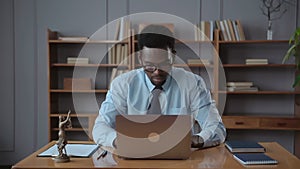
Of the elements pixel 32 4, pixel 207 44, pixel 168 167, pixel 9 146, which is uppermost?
pixel 32 4

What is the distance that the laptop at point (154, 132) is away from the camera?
1533mm

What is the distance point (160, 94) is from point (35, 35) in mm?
2682

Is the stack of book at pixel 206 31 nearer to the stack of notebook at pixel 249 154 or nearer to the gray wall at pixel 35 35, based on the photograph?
the gray wall at pixel 35 35

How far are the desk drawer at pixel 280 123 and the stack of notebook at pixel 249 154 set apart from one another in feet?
6.67

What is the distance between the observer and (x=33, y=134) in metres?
4.34

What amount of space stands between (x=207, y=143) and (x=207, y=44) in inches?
94.8

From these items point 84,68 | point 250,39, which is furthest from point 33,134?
point 250,39

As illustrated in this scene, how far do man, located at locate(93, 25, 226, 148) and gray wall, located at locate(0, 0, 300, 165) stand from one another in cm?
216

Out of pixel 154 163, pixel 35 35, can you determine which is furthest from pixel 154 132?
pixel 35 35

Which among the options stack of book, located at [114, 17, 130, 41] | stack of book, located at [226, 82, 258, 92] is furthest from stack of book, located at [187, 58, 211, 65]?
stack of book, located at [114, 17, 130, 41]

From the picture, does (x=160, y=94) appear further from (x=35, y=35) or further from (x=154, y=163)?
(x=35, y=35)

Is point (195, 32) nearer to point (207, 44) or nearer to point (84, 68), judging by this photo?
point (207, 44)

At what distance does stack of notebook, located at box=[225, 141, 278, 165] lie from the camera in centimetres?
158

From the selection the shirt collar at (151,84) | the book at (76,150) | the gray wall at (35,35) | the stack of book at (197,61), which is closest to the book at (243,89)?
the stack of book at (197,61)
